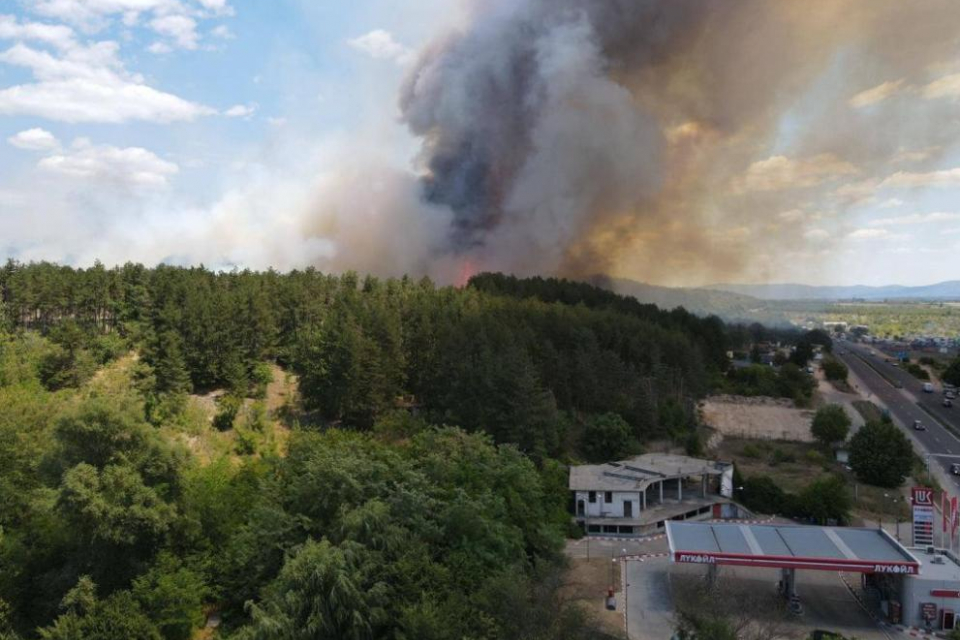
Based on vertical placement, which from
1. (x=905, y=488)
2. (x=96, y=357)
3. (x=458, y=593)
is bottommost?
(x=905, y=488)

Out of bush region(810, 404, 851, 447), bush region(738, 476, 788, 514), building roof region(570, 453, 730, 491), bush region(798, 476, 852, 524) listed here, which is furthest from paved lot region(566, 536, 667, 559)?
bush region(810, 404, 851, 447)

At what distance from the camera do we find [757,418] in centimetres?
5625

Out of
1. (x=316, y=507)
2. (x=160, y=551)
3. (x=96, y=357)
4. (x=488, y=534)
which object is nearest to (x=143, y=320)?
(x=96, y=357)

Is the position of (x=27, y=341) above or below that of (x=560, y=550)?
above

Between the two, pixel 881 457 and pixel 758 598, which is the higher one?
pixel 881 457

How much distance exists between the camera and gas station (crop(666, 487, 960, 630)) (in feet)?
72.3

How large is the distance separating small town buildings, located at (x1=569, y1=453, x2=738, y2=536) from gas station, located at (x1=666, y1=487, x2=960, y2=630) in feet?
16.9

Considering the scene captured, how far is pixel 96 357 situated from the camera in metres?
44.2

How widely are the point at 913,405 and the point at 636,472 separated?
49.0 metres

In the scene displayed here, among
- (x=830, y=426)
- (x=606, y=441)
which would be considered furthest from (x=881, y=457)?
(x=606, y=441)

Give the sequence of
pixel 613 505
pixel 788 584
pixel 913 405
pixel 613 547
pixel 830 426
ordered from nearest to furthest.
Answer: pixel 788 584 → pixel 613 547 → pixel 613 505 → pixel 830 426 → pixel 913 405

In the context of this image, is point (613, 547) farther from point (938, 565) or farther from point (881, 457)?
point (881, 457)

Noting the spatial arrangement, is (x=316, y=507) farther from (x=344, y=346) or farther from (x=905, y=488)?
(x=905, y=488)

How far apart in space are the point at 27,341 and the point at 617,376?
40104 millimetres
